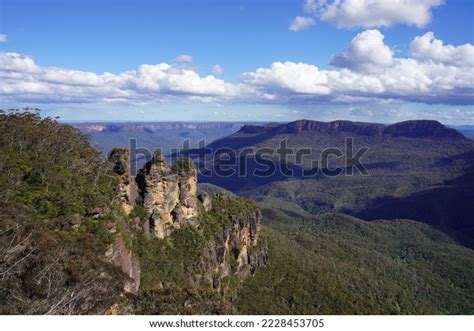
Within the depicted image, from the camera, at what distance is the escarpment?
36.3 metres

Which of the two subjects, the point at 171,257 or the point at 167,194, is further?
the point at 167,194

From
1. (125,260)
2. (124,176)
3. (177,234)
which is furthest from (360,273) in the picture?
(125,260)

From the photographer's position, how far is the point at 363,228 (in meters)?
128

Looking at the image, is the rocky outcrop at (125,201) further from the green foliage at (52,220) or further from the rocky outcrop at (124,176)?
the green foliage at (52,220)

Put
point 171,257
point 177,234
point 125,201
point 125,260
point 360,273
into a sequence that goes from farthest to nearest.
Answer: point 360,273 < point 177,234 < point 171,257 < point 125,201 < point 125,260

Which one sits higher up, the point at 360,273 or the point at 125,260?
the point at 125,260

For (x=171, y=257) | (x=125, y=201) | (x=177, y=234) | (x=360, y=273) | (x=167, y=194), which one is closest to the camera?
(x=125, y=201)

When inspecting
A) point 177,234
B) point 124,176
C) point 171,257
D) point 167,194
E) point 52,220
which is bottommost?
point 171,257

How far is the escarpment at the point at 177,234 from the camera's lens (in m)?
36.3

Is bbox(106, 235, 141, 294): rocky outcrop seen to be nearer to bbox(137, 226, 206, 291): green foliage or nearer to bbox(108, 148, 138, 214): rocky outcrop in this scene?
bbox(137, 226, 206, 291): green foliage

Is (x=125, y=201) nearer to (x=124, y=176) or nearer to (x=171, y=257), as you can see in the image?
(x=124, y=176)

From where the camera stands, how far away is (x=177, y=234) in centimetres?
4422

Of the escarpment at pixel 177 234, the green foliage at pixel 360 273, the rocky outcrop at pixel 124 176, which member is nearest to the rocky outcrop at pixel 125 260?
the escarpment at pixel 177 234
